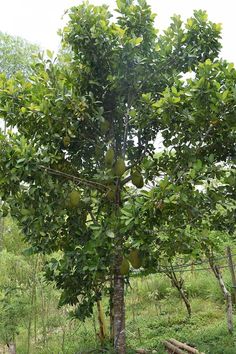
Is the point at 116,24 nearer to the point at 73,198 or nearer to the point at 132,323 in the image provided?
the point at 73,198

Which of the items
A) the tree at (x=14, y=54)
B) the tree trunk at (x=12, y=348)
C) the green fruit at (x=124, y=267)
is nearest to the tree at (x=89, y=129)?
the green fruit at (x=124, y=267)

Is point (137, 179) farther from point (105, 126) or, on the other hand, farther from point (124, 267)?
point (124, 267)

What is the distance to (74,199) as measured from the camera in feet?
13.0

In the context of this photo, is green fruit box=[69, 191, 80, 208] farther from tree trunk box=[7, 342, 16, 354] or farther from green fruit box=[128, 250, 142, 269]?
tree trunk box=[7, 342, 16, 354]

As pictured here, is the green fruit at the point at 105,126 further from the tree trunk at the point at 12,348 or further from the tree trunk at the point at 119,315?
the tree trunk at the point at 12,348

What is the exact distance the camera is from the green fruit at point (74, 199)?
3.96 meters

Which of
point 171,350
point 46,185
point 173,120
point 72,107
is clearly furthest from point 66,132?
point 171,350

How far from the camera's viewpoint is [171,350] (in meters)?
6.91

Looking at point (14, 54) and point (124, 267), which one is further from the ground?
point (14, 54)

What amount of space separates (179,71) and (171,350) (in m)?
4.91

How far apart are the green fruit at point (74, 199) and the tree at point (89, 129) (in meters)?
0.01

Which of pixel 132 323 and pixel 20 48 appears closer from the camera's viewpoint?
pixel 20 48

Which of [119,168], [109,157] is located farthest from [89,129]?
[119,168]

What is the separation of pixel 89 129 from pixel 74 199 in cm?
88
